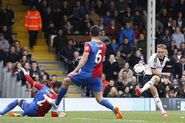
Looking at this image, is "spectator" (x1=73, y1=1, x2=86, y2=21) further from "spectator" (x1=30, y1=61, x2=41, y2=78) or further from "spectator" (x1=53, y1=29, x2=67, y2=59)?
"spectator" (x1=30, y1=61, x2=41, y2=78)

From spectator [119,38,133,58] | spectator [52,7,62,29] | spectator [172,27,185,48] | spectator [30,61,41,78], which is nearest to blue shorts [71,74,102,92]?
spectator [30,61,41,78]

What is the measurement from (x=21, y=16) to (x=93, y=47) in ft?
51.5

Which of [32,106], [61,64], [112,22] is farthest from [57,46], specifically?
[32,106]

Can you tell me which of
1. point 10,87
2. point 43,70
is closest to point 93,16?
point 43,70

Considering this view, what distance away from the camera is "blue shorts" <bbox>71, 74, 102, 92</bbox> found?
56.7 feet

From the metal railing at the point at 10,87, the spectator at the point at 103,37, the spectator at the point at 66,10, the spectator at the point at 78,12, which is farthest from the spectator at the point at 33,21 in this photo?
the metal railing at the point at 10,87

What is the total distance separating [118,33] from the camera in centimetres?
3241

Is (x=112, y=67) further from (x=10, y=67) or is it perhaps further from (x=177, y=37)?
(x=177, y=37)

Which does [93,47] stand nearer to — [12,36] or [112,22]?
[12,36]

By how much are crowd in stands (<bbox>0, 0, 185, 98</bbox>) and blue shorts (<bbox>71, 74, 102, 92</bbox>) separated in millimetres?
10429

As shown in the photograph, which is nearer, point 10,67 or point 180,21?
point 10,67

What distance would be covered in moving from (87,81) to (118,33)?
15220mm

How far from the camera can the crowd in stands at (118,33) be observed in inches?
1150

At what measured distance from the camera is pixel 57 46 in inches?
1205
